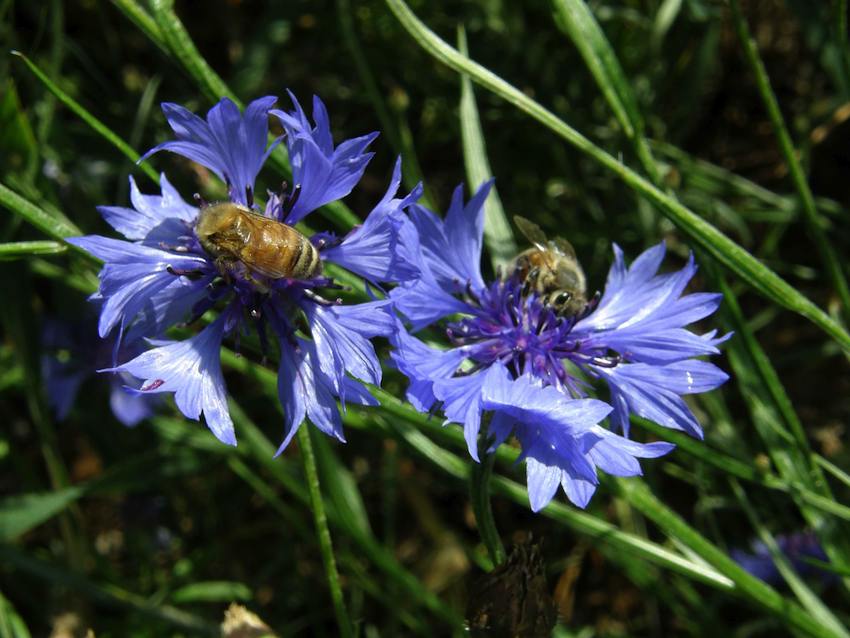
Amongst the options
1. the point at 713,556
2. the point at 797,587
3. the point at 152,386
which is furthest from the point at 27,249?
the point at 797,587

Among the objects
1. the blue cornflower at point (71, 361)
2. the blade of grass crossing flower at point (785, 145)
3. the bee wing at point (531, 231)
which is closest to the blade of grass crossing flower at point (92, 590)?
the blue cornflower at point (71, 361)

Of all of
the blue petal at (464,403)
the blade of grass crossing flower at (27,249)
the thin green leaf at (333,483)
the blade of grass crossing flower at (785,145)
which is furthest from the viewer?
the thin green leaf at (333,483)

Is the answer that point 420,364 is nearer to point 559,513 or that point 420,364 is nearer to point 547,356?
point 547,356

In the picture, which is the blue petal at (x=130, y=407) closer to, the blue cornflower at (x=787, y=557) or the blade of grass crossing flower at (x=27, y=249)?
the blade of grass crossing flower at (x=27, y=249)

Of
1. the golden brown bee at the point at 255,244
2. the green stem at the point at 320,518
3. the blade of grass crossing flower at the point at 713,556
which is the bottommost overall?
the blade of grass crossing flower at the point at 713,556

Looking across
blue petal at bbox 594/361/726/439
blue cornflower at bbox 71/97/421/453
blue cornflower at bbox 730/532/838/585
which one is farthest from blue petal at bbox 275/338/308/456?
blue cornflower at bbox 730/532/838/585

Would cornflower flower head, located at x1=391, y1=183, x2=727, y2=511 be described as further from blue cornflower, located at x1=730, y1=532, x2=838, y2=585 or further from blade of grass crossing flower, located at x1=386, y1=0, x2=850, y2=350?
blue cornflower, located at x1=730, y1=532, x2=838, y2=585

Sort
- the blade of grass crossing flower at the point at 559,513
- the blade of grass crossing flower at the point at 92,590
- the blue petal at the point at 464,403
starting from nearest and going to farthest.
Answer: the blue petal at the point at 464,403 → the blade of grass crossing flower at the point at 559,513 → the blade of grass crossing flower at the point at 92,590
